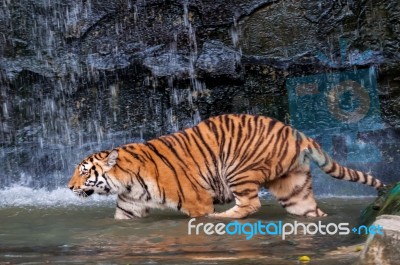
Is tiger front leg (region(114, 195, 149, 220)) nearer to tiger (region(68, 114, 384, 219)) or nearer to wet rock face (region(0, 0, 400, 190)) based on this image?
tiger (region(68, 114, 384, 219))

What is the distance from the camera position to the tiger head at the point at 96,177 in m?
6.26

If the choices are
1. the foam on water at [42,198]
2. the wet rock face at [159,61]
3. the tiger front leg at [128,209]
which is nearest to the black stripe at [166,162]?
the tiger front leg at [128,209]

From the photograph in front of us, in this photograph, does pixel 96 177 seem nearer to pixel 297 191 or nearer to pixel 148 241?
pixel 148 241

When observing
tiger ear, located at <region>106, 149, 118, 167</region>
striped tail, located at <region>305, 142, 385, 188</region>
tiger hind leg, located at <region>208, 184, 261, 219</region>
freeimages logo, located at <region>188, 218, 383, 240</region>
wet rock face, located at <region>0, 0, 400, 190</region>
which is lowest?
freeimages logo, located at <region>188, 218, 383, 240</region>

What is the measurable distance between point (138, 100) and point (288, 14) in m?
2.21

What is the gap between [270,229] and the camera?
5453mm

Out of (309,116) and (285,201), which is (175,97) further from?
(285,201)

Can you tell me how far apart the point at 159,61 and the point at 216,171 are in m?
3.30

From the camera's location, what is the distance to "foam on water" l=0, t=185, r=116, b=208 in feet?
25.6

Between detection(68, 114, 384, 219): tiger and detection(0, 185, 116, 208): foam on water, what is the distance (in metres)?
1.47

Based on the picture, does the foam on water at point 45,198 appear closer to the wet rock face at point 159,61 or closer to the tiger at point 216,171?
the wet rock face at point 159,61

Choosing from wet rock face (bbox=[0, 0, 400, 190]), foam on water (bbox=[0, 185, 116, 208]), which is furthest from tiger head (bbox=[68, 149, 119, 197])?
wet rock face (bbox=[0, 0, 400, 190])

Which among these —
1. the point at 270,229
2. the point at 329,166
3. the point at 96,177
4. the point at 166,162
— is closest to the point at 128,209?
the point at 96,177

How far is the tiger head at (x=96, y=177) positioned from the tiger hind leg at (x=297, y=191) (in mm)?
1349
